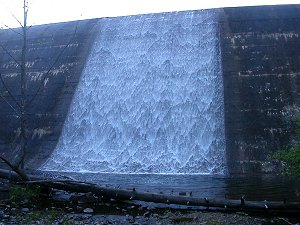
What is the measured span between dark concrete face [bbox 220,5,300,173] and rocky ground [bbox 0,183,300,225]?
19.1 feet

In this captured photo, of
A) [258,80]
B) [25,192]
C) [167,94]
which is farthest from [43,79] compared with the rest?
[25,192]

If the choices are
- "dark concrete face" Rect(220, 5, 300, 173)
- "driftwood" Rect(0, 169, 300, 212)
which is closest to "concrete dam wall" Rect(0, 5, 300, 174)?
"dark concrete face" Rect(220, 5, 300, 173)

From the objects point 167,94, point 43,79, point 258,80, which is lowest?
point 167,94

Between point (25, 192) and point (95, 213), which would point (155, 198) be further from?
point (25, 192)

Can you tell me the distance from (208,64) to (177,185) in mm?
8554

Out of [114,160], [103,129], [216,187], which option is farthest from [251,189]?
[103,129]

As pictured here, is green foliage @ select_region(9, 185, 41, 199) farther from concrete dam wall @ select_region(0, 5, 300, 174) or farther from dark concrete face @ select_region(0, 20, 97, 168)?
dark concrete face @ select_region(0, 20, 97, 168)

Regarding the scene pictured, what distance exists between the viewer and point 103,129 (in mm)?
17875

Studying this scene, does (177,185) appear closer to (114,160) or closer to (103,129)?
(114,160)

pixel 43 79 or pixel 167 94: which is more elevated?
pixel 43 79

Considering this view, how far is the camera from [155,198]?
9.50m

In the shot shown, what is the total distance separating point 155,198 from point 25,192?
11.6ft

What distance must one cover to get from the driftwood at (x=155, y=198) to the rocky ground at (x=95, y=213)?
7.4 inches

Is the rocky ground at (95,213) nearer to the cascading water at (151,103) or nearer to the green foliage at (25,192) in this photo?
the green foliage at (25,192)
